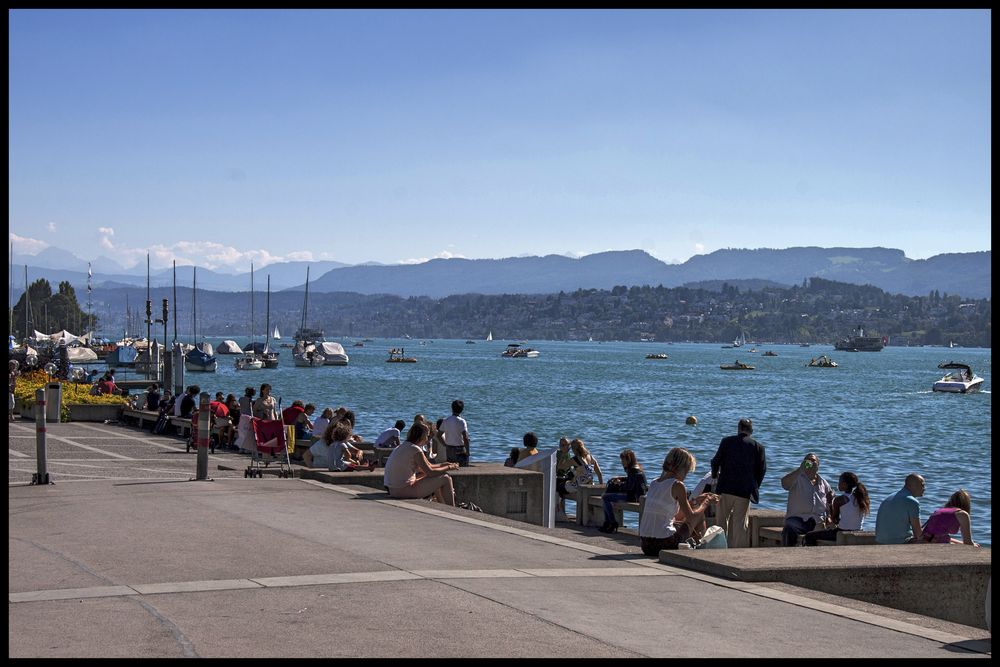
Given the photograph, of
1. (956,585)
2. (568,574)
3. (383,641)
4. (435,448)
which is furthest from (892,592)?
(435,448)

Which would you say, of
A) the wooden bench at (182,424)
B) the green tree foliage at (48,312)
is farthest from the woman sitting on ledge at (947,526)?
the green tree foliage at (48,312)

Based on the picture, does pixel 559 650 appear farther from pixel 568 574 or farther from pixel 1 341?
pixel 1 341

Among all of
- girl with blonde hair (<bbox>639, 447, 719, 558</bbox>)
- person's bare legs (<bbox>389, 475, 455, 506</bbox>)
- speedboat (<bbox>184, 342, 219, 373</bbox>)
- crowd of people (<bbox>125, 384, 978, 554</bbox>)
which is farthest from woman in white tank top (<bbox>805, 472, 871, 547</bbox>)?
speedboat (<bbox>184, 342, 219, 373</bbox>)

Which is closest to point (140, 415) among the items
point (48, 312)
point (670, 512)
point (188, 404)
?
point (188, 404)

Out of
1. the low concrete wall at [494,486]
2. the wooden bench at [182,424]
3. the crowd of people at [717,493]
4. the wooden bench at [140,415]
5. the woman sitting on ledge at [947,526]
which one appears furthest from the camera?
the wooden bench at [140,415]

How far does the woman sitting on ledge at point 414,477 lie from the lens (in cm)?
1636

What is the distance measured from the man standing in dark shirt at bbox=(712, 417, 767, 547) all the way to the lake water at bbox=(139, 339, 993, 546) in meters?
13.7

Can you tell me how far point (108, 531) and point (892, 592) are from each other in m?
7.53

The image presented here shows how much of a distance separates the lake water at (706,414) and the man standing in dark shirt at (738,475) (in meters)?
13.7

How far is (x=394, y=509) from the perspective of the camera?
15250 mm

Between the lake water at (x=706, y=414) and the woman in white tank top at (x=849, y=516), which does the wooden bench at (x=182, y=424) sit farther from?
the woman in white tank top at (x=849, y=516)

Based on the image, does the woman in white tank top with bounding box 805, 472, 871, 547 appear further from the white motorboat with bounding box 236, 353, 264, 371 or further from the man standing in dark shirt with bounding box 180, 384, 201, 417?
the white motorboat with bounding box 236, 353, 264, 371

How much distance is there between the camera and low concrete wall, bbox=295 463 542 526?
18.1 metres

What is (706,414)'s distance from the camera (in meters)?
82.1
